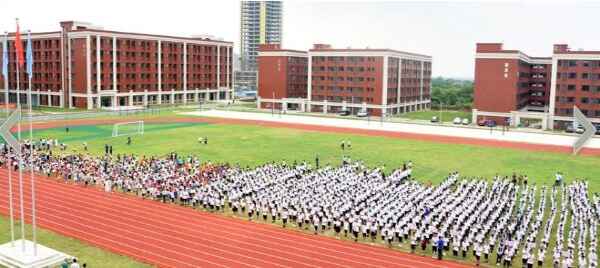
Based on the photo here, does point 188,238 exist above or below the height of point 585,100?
below

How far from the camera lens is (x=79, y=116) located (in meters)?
69.2

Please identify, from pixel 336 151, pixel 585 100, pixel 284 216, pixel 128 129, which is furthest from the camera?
pixel 585 100

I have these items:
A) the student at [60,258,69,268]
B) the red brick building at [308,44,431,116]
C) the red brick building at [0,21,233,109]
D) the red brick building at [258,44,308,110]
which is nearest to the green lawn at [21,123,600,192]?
the student at [60,258,69,268]

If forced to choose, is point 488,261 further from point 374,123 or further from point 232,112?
point 232,112

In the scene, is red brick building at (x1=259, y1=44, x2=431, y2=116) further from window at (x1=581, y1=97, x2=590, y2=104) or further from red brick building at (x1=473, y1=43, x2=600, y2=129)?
window at (x1=581, y1=97, x2=590, y2=104)

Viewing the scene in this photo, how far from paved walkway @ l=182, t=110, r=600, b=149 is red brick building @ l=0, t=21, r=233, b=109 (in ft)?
48.9

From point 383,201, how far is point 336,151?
1846cm

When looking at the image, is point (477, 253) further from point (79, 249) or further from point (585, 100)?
point (585, 100)

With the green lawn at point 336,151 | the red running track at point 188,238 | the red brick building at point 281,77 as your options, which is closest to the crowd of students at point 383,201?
the red running track at point 188,238

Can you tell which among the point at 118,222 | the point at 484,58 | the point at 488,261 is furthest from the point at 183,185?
the point at 484,58

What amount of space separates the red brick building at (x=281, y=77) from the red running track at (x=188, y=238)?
6170 centimetres

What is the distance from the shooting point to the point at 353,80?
82.7 metres

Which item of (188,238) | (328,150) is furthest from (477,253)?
(328,150)

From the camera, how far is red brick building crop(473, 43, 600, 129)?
209ft
